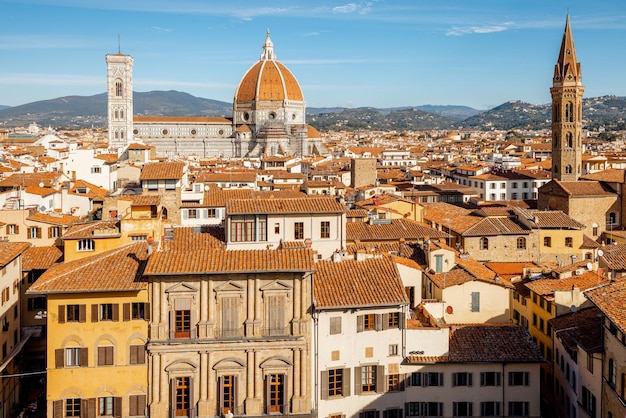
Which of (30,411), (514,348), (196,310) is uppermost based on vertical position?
(196,310)

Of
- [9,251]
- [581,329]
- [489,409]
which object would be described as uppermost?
A: [9,251]

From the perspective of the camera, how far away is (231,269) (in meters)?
23.9

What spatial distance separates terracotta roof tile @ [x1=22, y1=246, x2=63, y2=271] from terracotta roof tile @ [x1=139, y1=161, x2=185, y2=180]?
812cm

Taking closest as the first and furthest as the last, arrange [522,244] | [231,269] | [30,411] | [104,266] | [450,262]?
[231,269]
[104,266]
[30,411]
[450,262]
[522,244]

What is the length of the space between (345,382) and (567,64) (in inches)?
2644

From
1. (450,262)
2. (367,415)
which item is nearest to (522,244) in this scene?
(450,262)

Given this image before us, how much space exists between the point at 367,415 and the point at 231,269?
22.8 ft

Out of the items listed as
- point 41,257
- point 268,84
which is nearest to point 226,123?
point 268,84

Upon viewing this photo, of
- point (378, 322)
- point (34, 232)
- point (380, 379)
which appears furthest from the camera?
point (34, 232)

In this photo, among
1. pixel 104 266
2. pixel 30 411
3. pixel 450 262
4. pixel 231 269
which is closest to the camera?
pixel 231 269

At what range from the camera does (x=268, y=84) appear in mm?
179250

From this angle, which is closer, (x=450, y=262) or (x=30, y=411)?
(x=30, y=411)

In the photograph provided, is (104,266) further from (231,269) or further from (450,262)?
(450,262)

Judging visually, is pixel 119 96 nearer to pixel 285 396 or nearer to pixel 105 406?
pixel 105 406
